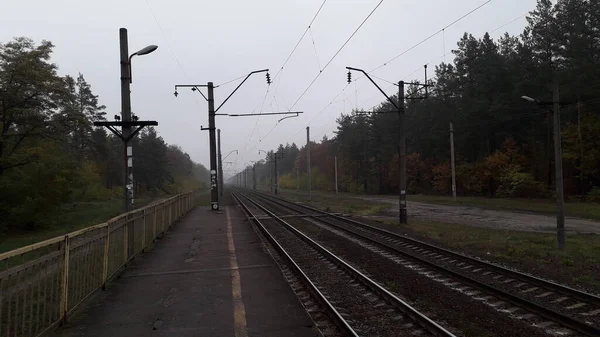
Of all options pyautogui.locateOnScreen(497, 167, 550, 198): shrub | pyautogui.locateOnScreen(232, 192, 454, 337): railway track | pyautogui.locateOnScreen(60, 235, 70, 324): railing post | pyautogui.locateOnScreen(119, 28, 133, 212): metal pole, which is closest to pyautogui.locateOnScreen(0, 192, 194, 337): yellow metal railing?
pyautogui.locateOnScreen(60, 235, 70, 324): railing post

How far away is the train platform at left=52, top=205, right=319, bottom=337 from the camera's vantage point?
6160mm

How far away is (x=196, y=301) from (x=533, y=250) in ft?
34.3

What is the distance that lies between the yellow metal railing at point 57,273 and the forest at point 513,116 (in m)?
16.3

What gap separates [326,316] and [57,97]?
107 ft

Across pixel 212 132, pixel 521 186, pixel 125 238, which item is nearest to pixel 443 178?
pixel 521 186

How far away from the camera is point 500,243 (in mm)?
15188

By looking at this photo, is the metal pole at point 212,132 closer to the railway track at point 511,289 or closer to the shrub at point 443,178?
the railway track at point 511,289

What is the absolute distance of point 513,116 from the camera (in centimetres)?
4522

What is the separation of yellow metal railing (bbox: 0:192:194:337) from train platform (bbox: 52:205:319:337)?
0.98 feet

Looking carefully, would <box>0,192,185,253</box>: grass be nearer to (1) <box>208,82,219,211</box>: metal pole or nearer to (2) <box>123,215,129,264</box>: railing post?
(1) <box>208,82,219,211</box>: metal pole

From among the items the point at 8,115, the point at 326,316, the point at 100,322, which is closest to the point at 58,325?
the point at 100,322

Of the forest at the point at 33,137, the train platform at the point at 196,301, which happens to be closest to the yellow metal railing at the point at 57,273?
the train platform at the point at 196,301

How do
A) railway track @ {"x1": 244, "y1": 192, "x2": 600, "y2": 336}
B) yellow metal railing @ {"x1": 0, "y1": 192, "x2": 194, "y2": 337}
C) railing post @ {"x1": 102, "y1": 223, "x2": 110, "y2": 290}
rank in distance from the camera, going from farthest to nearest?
1. railing post @ {"x1": 102, "y1": 223, "x2": 110, "y2": 290}
2. railway track @ {"x1": 244, "y1": 192, "x2": 600, "y2": 336}
3. yellow metal railing @ {"x1": 0, "y1": 192, "x2": 194, "y2": 337}

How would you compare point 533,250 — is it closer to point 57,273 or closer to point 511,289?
point 511,289
